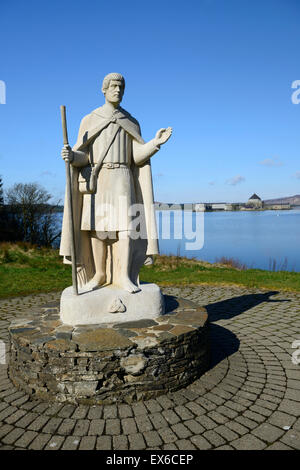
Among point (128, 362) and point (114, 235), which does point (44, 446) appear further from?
point (114, 235)

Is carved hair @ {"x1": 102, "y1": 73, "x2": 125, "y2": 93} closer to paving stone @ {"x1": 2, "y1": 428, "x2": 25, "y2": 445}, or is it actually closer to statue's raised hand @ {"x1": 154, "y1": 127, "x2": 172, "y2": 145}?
statue's raised hand @ {"x1": 154, "y1": 127, "x2": 172, "y2": 145}

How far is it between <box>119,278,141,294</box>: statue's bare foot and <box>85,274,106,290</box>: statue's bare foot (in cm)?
35

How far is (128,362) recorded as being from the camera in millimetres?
3088

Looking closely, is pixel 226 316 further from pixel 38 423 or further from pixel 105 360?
pixel 38 423

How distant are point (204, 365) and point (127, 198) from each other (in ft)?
7.35

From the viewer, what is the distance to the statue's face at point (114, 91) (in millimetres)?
3906

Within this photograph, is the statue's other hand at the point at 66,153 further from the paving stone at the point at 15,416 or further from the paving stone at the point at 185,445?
the paving stone at the point at 185,445

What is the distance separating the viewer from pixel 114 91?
12.9 feet

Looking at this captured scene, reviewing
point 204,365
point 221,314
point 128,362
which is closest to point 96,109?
point 128,362

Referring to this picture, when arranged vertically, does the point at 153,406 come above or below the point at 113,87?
below

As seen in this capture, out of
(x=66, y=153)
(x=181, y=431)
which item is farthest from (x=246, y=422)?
(x=66, y=153)

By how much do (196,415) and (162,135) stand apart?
10.0ft

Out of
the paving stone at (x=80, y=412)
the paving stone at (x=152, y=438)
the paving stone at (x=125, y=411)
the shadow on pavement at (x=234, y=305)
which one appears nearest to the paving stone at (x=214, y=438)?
the paving stone at (x=152, y=438)
